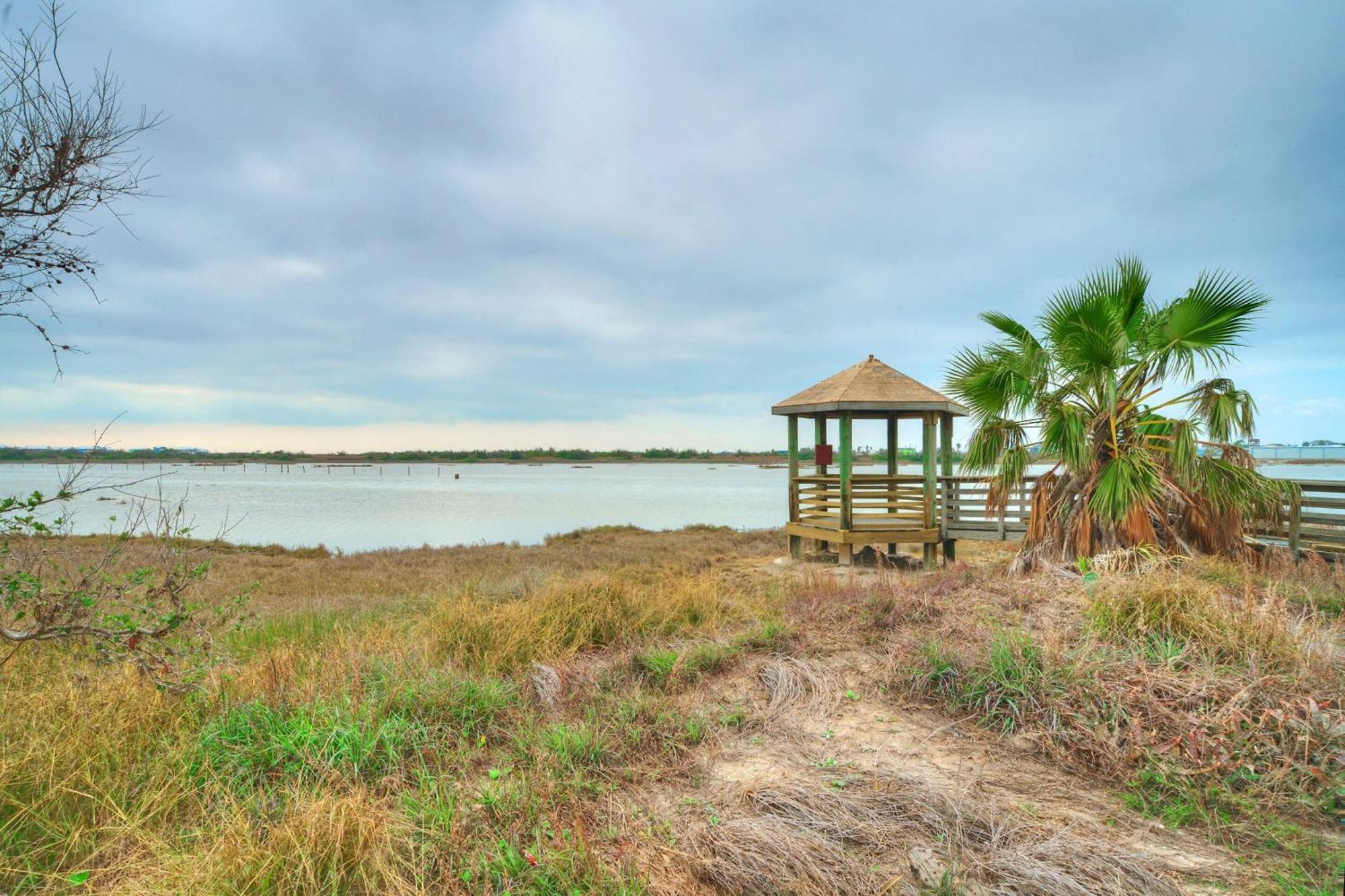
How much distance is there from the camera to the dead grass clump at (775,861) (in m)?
2.50

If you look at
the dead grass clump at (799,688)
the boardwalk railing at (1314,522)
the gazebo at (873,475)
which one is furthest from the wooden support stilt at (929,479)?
the dead grass clump at (799,688)

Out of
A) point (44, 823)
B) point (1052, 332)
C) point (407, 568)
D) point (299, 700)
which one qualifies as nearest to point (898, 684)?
point (299, 700)

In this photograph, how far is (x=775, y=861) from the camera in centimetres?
257

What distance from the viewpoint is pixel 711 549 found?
17047 millimetres

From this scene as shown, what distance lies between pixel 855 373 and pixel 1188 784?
1013cm

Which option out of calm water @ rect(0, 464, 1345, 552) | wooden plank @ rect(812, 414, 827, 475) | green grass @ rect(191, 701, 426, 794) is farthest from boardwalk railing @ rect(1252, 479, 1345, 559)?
green grass @ rect(191, 701, 426, 794)

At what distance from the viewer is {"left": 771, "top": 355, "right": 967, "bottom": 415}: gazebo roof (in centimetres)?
1179

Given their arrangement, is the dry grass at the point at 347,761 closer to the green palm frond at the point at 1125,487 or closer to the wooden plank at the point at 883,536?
the green palm frond at the point at 1125,487

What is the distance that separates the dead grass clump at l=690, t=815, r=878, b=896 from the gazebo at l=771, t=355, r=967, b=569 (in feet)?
31.8

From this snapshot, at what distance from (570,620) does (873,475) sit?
830cm

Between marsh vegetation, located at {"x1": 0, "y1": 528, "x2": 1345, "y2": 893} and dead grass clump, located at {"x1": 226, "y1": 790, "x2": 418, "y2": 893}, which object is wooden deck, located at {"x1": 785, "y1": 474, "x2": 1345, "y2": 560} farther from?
dead grass clump, located at {"x1": 226, "y1": 790, "x2": 418, "y2": 893}

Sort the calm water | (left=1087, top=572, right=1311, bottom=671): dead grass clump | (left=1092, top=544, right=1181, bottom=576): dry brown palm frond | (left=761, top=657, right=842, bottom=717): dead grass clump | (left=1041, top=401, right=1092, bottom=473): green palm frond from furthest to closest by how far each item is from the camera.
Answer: the calm water
(left=1041, top=401, right=1092, bottom=473): green palm frond
(left=1092, top=544, right=1181, bottom=576): dry brown palm frond
(left=761, top=657, right=842, bottom=717): dead grass clump
(left=1087, top=572, right=1311, bottom=671): dead grass clump

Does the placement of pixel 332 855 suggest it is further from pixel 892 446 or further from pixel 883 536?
pixel 892 446

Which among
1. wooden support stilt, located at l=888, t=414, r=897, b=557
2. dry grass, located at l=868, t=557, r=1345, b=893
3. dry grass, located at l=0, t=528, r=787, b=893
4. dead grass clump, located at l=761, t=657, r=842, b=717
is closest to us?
dry grass, located at l=0, t=528, r=787, b=893
